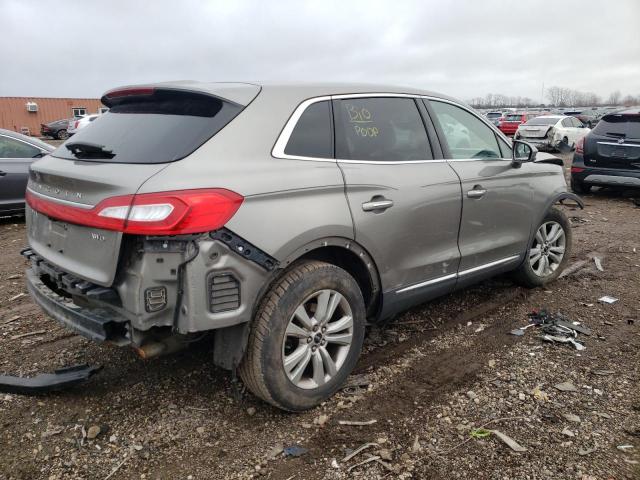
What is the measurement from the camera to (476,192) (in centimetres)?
378

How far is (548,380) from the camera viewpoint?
3283 mm

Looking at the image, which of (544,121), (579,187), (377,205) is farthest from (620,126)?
(544,121)

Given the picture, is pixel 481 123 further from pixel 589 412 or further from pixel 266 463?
pixel 266 463

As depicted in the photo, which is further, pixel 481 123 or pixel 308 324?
pixel 481 123

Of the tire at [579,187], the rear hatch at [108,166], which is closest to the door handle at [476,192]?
the rear hatch at [108,166]

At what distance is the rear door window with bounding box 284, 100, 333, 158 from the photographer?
2.86 m

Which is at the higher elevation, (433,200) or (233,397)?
(433,200)

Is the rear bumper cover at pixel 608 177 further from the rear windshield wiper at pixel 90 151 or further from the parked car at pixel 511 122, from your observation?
the parked car at pixel 511 122

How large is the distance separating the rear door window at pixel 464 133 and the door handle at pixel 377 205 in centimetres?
92

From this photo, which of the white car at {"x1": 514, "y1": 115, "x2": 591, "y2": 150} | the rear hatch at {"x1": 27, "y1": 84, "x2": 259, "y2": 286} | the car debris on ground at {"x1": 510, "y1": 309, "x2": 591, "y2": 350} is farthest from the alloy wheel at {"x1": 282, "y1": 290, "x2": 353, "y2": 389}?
the white car at {"x1": 514, "y1": 115, "x2": 591, "y2": 150}

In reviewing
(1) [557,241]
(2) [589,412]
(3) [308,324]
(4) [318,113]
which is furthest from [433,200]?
(1) [557,241]

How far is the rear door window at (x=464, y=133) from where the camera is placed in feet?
12.5

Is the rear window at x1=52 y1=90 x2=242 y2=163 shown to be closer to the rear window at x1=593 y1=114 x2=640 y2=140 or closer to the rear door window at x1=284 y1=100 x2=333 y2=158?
the rear door window at x1=284 y1=100 x2=333 y2=158

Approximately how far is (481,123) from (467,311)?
154 cm
